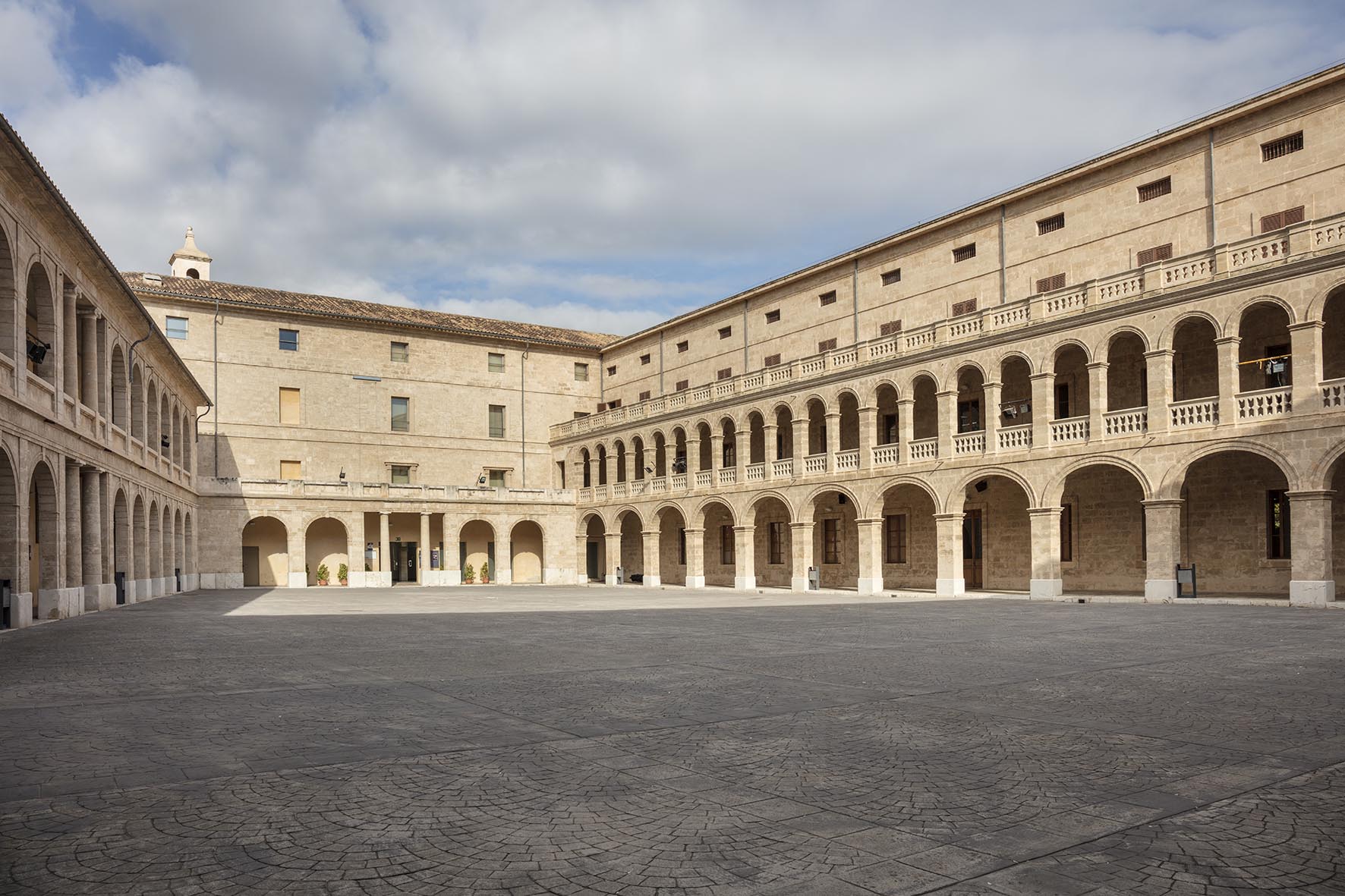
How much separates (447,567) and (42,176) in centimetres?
3362

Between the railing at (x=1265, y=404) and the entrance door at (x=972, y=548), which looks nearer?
the railing at (x=1265, y=404)

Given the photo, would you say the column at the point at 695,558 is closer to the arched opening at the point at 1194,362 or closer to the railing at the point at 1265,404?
the arched opening at the point at 1194,362

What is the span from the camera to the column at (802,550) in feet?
130

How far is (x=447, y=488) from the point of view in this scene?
50625 mm

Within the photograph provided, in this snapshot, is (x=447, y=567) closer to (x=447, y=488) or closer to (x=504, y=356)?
(x=447, y=488)

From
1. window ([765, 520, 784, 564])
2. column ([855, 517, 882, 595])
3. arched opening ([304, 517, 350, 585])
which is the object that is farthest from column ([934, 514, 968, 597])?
arched opening ([304, 517, 350, 585])

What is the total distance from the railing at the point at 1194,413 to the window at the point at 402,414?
37750 millimetres

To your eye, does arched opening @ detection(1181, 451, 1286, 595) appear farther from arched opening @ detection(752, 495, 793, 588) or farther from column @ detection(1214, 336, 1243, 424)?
arched opening @ detection(752, 495, 793, 588)

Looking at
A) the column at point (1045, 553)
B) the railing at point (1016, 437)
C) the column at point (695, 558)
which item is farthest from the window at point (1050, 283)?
the column at point (695, 558)

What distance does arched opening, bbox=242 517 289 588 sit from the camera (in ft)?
157

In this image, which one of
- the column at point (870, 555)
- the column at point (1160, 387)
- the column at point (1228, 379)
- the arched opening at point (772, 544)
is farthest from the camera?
the arched opening at point (772, 544)

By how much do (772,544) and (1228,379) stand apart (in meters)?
23.0

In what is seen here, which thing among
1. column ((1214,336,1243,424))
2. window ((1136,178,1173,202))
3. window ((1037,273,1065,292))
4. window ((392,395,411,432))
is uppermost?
window ((1136,178,1173,202))

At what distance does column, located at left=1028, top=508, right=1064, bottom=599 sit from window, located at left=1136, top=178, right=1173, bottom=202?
33.1 ft
